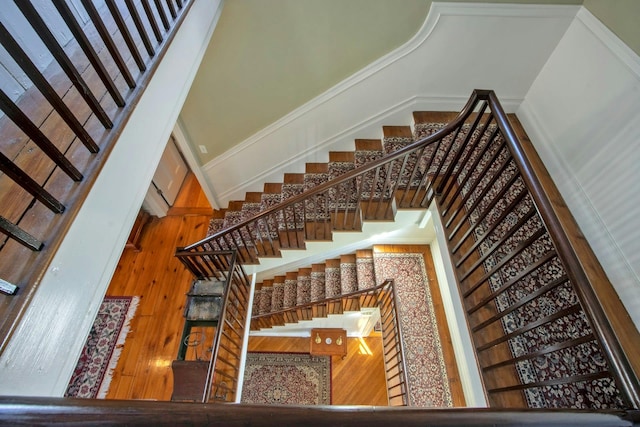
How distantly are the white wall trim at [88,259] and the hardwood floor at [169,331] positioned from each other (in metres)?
2.28

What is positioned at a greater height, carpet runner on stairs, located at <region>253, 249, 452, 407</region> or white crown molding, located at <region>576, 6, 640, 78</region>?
white crown molding, located at <region>576, 6, 640, 78</region>

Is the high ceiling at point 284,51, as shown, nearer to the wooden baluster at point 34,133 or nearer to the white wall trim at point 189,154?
the white wall trim at point 189,154

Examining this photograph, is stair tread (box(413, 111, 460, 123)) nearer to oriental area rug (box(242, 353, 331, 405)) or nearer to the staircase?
the staircase

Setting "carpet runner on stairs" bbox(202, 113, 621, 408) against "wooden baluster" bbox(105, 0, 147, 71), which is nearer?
"wooden baluster" bbox(105, 0, 147, 71)

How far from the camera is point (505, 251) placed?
166cm

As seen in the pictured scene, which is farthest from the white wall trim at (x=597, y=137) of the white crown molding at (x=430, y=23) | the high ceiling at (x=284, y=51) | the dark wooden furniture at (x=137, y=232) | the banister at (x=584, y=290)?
the dark wooden furniture at (x=137, y=232)

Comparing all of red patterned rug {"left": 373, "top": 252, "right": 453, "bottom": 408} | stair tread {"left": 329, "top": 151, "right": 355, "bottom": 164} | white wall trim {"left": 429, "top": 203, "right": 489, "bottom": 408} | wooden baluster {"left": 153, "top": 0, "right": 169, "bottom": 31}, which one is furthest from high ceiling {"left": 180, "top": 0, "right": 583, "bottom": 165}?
red patterned rug {"left": 373, "top": 252, "right": 453, "bottom": 408}

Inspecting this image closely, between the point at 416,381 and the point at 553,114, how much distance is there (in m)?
2.86

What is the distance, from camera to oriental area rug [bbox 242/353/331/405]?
375 centimetres

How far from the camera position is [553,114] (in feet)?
7.16

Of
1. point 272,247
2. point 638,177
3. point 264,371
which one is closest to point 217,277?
point 272,247

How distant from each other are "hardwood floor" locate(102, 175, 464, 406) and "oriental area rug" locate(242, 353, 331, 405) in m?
0.13

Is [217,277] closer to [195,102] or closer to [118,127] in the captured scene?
[195,102]

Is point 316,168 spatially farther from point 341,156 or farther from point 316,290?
point 316,290
